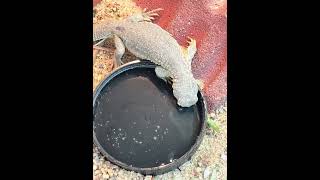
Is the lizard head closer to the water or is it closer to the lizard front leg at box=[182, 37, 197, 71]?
the water

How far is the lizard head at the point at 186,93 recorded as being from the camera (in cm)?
290

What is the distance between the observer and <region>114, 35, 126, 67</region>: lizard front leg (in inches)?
122

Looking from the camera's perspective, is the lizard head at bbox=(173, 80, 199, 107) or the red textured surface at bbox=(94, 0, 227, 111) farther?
the red textured surface at bbox=(94, 0, 227, 111)

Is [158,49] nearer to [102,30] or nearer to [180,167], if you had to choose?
[102,30]

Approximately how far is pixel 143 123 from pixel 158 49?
54cm

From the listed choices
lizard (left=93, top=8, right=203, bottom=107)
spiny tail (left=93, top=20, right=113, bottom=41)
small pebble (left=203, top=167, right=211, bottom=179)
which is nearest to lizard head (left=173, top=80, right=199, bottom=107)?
lizard (left=93, top=8, right=203, bottom=107)

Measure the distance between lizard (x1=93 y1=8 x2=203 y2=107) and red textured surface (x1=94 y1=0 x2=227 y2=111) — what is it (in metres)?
0.06

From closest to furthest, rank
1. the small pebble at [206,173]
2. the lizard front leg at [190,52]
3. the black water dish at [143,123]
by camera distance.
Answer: the black water dish at [143,123]
the small pebble at [206,173]
the lizard front leg at [190,52]

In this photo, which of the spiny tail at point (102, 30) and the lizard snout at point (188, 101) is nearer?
the lizard snout at point (188, 101)

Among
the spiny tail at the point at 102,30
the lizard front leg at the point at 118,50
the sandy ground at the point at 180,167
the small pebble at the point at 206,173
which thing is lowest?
the small pebble at the point at 206,173

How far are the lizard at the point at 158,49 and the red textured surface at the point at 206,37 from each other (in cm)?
6

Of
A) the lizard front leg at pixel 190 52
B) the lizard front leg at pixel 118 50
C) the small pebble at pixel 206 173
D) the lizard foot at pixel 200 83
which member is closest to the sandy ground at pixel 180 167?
the small pebble at pixel 206 173

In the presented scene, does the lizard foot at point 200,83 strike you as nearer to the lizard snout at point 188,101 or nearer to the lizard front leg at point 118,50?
the lizard snout at point 188,101

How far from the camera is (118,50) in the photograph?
10.1 feet
